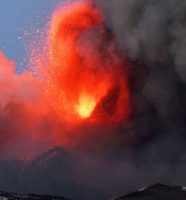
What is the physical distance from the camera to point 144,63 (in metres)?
51.8

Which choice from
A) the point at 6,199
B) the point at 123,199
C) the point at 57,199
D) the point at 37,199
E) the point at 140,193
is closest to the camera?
the point at 123,199

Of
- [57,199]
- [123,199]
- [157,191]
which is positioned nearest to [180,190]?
[157,191]

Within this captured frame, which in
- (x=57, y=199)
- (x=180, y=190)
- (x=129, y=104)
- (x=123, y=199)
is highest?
(x=129, y=104)

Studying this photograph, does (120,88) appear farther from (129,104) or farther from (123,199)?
(123,199)

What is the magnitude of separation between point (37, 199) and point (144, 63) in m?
18.3

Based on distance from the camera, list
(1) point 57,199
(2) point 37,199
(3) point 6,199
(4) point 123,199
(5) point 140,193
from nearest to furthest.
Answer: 1. (4) point 123,199
2. (5) point 140,193
3. (3) point 6,199
4. (2) point 37,199
5. (1) point 57,199

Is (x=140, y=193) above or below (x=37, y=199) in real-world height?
below

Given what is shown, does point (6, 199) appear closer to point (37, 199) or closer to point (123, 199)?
point (37, 199)

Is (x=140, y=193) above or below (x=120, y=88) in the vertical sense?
below

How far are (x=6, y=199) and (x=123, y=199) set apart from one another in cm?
1569

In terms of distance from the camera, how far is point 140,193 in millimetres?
38875

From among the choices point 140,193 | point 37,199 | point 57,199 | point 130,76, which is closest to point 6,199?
point 37,199

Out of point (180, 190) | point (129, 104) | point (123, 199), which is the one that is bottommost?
point (123, 199)

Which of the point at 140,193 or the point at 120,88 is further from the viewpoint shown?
the point at 120,88
